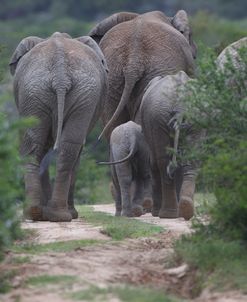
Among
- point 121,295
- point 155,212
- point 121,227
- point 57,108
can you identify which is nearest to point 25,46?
point 57,108

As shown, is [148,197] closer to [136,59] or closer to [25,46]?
[136,59]

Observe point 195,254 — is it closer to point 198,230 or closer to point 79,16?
point 198,230

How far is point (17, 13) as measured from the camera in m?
92.8

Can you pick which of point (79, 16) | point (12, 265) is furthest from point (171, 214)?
point (79, 16)

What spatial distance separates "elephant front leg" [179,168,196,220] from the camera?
14.6 metres

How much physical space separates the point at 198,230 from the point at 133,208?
4006 millimetres

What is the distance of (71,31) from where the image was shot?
218 feet

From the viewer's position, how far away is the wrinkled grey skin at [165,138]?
1463cm

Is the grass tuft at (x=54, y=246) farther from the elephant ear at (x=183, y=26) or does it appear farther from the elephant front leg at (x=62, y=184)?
the elephant ear at (x=183, y=26)

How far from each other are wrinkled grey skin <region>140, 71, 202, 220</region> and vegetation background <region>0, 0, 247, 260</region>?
2.72 ft

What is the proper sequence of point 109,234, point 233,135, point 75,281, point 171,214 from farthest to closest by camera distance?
point 171,214, point 109,234, point 233,135, point 75,281

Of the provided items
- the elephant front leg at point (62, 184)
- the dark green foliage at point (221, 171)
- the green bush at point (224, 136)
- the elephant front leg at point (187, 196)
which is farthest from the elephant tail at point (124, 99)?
the green bush at point (224, 136)

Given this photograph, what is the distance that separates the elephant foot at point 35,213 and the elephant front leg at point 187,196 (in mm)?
1394

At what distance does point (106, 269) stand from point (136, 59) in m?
6.70
